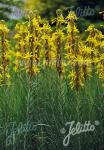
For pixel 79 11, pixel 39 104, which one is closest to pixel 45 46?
pixel 39 104

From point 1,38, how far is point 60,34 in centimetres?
67

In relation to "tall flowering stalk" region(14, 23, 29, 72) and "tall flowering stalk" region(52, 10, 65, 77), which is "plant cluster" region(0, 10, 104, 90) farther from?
"tall flowering stalk" region(14, 23, 29, 72)

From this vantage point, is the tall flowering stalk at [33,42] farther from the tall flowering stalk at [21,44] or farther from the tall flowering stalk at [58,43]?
the tall flowering stalk at [21,44]

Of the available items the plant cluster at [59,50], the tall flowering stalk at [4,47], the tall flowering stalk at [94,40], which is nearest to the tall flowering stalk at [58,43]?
the plant cluster at [59,50]

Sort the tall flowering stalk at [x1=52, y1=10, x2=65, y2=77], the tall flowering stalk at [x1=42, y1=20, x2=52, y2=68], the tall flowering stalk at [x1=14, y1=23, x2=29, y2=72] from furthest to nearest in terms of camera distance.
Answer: the tall flowering stalk at [x1=14, y1=23, x2=29, y2=72], the tall flowering stalk at [x1=42, y1=20, x2=52, y2=68], the tall flowering stalk at [x1=52, y1=10, x2=65, y2=77]

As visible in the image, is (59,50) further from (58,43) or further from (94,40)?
(94,40)

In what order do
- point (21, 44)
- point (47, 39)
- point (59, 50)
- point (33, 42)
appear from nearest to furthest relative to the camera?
point (33, 42), point (59, 50), point (47, 39), point (21, 44)

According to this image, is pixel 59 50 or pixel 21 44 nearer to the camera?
pixel 59 50

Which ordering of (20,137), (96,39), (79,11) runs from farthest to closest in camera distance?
(79,11) < (96,39) < (20,137)

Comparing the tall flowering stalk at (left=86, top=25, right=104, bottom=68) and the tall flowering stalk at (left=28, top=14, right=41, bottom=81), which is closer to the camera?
the tall flowering stalk at (left=28, top=14, right=41, bottom=81)

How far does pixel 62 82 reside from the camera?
6836 millimetres

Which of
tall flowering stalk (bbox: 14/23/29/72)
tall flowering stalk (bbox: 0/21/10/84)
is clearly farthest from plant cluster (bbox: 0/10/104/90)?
tall flowering stalk (bbox: 14/23/29/72)

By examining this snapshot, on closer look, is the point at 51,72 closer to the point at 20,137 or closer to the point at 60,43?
the point at 60,43

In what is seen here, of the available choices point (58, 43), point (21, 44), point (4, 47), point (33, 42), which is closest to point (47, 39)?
point (58, 43)
